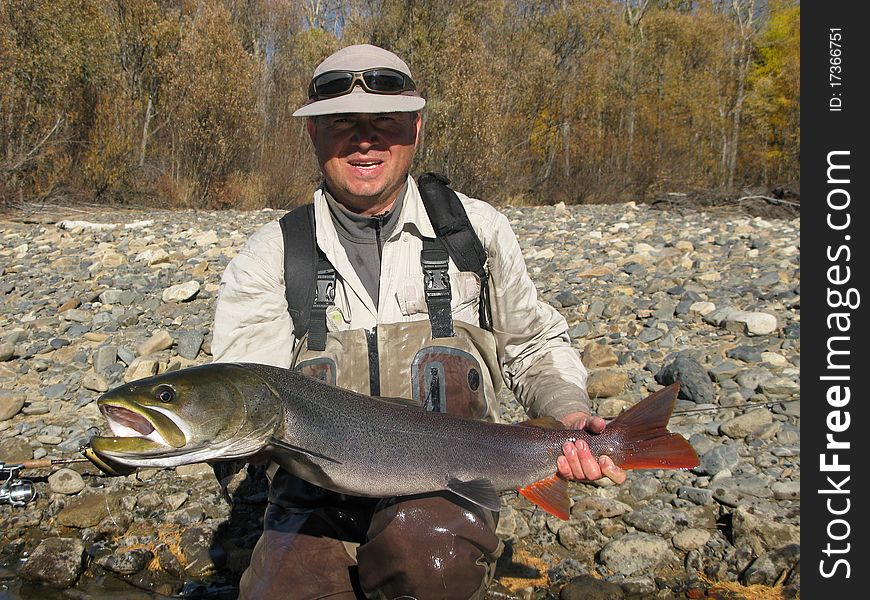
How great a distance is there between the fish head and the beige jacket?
674 millimetres

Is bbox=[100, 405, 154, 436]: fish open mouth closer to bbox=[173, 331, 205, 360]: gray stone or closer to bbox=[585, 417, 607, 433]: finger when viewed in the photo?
bbox=[585, 417, 607, 433]: finger

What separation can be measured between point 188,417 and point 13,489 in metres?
2.36

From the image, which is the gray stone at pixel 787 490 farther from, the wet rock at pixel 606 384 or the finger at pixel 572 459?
the finger at pixel 572 459

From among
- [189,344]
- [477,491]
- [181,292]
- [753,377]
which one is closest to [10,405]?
[189,344]

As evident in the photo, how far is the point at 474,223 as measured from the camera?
10.7ft

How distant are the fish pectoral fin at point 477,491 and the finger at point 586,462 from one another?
333 mm

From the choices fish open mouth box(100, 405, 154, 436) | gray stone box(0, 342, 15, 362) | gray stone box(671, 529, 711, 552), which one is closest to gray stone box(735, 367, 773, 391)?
gray stone box(671, 529, 711, 552)

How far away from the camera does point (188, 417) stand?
2.26 metres

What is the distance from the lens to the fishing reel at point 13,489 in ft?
12.7

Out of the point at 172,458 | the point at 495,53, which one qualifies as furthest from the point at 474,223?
the point at 495,53

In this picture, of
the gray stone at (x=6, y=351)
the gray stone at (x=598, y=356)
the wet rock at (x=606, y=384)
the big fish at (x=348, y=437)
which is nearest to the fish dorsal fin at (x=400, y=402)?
the big fish at (x=348, y=437)

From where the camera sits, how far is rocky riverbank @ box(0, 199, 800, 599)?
3.58m

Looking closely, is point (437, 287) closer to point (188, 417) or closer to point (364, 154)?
point (364, 154)
